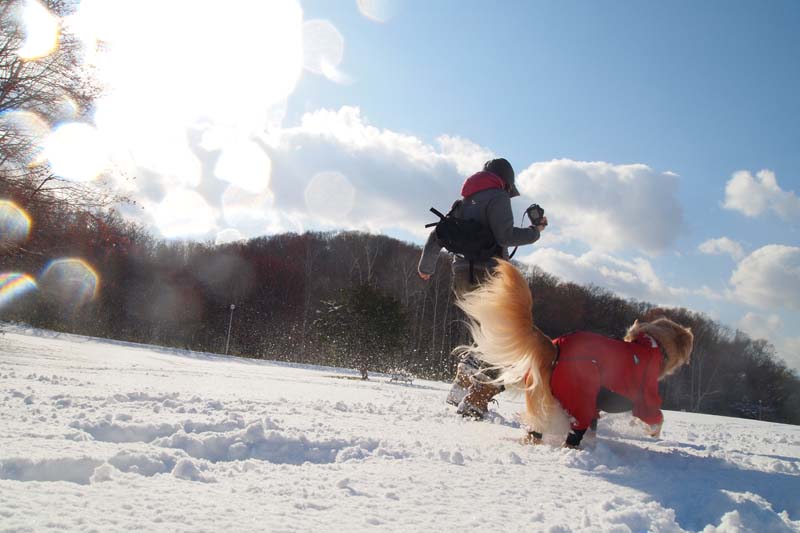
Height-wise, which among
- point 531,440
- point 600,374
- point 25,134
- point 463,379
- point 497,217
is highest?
point 25,134

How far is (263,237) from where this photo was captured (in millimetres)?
48562

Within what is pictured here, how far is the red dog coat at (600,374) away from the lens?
101 inches

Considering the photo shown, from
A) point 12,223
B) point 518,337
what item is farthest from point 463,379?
point 12,223

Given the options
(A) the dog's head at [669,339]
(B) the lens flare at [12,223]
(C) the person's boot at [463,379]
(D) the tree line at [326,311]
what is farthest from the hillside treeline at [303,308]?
(A) the dog's head at [669,339]

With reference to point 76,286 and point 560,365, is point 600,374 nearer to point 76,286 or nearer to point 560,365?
point 560,365

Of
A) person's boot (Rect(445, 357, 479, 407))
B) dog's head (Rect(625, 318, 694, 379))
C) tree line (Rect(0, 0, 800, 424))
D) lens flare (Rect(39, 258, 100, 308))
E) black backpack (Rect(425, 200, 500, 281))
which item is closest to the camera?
dog's head (Rect(625, 318, 694, 379))

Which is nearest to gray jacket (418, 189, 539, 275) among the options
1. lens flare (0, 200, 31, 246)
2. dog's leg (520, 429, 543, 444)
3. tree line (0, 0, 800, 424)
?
dog's leg (520, 429, 543, 444)

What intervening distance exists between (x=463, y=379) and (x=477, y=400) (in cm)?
37

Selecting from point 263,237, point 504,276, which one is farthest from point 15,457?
point 263,237

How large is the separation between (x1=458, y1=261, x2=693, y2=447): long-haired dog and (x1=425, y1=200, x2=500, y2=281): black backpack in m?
0.82

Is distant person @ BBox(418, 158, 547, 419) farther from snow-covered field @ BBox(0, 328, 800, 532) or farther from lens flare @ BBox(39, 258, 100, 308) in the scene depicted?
lens flare @ BBox(39, 258, 100, 308)

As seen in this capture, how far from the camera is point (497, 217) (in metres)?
3.59

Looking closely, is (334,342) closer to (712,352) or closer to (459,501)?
(459,501)

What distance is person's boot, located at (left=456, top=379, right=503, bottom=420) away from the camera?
350 cm
